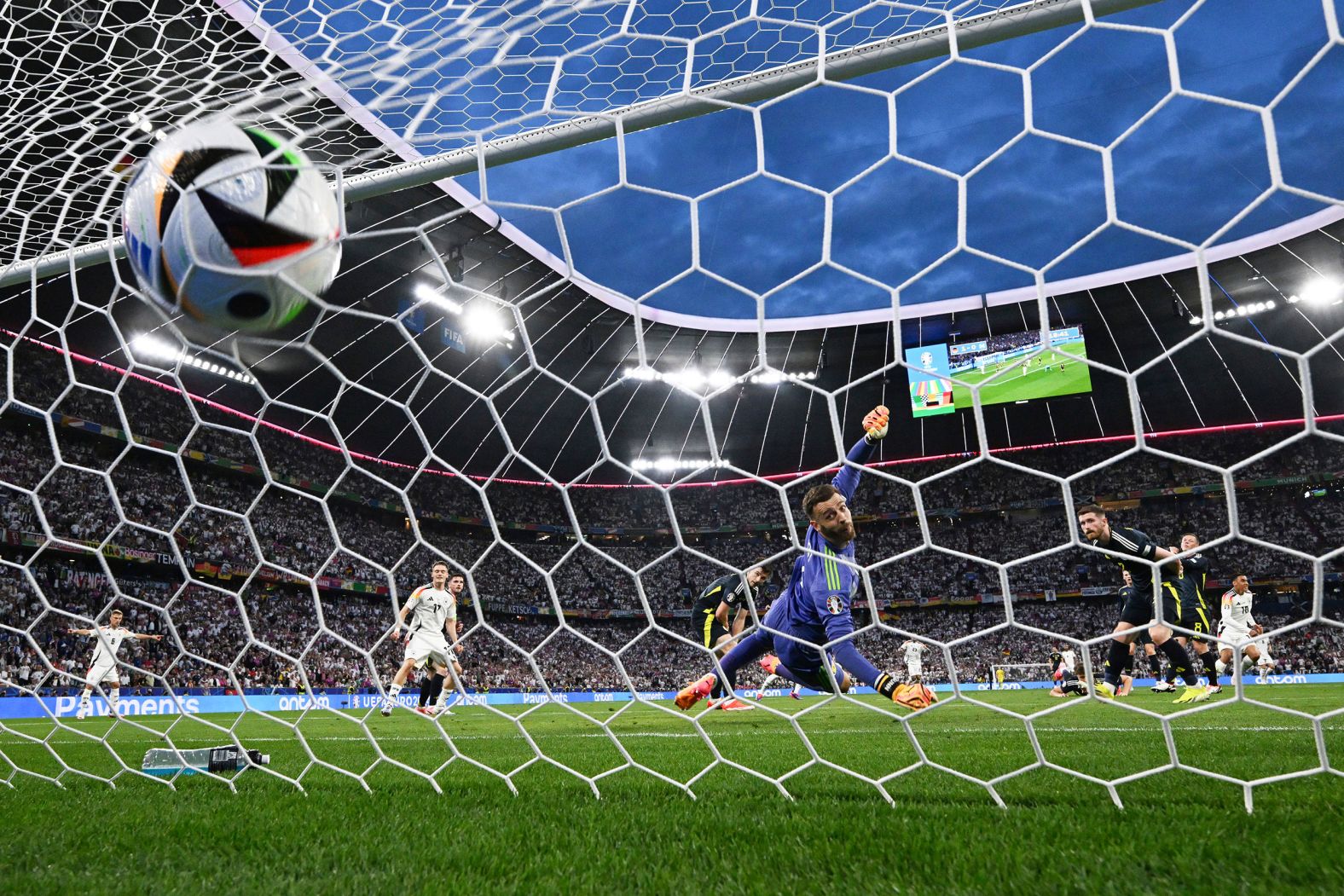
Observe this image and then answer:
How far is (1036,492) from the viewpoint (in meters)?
23.9

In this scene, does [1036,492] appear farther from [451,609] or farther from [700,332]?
[451,609]

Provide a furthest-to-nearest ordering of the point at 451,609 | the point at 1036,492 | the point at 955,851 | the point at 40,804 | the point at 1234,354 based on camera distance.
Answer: the point at 1036,492
the point at 1234,354
the point at 451,609
the point at 40,804
the point at 955,851

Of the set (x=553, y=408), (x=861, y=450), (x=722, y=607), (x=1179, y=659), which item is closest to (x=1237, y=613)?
(x=1179, y=659)

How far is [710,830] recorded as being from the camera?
177cm

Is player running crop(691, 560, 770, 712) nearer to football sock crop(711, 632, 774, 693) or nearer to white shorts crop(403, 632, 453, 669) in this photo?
football sock crop(711, 632, 774, 693)

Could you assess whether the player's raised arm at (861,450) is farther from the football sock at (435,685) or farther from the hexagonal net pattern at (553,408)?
the football sock at (435,685)

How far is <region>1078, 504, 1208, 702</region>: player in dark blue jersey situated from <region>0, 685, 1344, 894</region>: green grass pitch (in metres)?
1.00

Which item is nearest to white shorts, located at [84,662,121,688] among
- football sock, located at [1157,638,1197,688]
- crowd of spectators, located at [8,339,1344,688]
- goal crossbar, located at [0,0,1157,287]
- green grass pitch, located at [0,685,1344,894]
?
goal crossbar, located at [0,0,1157,287]

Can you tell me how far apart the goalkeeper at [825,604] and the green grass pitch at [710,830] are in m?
0.30

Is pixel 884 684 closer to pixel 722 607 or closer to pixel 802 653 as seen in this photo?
pixel 802 653

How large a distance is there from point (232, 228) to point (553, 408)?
19929mm

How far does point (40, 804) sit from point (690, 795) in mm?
1848

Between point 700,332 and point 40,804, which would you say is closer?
point 40,804

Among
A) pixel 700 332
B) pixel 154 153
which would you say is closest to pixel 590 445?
pixel 700 332
